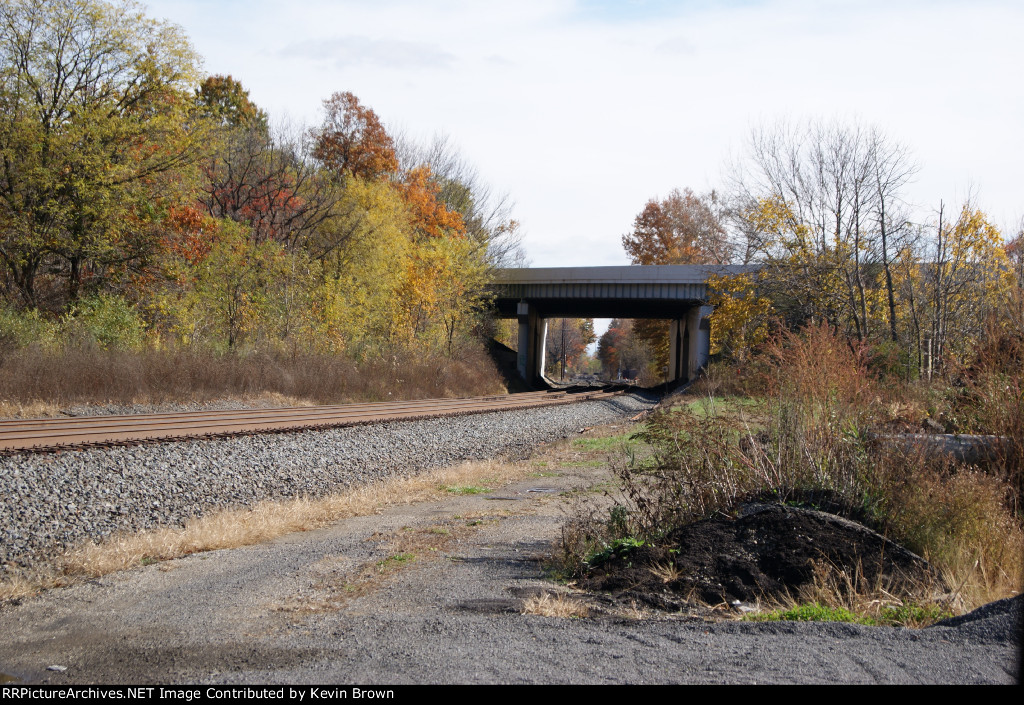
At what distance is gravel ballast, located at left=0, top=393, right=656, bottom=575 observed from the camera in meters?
9.23

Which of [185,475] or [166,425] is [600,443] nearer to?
[166,425]

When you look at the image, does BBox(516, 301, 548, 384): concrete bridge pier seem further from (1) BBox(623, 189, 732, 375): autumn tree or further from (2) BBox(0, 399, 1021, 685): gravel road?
(2) BBox(0, 399, 1021, 685): gravel road

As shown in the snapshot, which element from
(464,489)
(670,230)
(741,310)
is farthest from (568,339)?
(464,489)

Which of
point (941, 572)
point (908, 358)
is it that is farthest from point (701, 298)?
point (941, 572)

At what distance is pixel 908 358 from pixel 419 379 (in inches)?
837

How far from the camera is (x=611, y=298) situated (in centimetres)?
5238

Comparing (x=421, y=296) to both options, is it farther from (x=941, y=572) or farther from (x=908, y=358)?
(x=941, y=572)

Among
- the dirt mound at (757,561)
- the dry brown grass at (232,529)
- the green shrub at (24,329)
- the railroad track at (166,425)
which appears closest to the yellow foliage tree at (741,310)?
the railroad track at (166,425)

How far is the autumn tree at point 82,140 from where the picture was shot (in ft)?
77.4

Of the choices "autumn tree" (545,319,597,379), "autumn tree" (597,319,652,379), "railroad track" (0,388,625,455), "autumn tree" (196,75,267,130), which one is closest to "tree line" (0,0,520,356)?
"railroad track" (0,388,625,455)

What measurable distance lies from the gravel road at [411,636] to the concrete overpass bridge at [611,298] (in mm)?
39502

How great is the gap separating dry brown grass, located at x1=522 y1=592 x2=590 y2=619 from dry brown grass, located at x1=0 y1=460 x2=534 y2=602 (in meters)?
2.99

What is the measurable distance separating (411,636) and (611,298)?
157 feet

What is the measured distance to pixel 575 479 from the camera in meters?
14.8
